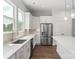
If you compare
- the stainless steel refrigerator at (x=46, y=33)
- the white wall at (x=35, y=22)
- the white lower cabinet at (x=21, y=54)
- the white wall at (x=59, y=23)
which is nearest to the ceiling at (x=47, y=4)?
the white wall at (x=59, y=23)

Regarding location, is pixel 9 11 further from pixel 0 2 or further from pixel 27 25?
pixel 0 2

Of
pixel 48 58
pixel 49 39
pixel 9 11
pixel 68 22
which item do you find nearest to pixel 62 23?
pixel 68 22

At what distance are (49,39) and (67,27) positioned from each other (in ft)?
5.37

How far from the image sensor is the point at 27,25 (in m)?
7.23

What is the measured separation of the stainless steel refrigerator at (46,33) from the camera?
8.58m

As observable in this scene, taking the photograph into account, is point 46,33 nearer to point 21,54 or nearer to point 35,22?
point 35,22

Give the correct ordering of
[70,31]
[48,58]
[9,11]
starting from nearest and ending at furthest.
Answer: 1. [9,11]
2. [48,58]
3. [70,31]

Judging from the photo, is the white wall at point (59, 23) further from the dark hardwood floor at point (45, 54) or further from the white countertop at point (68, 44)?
the white countertop at point (68, 44)

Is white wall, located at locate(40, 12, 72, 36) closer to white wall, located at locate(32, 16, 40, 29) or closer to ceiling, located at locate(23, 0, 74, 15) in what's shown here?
ceiling, located at locate(23, 0, 74, 15)

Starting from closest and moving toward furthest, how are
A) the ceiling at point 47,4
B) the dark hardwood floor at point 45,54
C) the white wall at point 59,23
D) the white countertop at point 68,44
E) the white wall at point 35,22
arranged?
1. the white countertop at point 68,44
2. the dark hardwood floor at point 45,54
3. the ceiling at point 47,4
4. the white wall at point 59,23
5. the white wall at point 35,22

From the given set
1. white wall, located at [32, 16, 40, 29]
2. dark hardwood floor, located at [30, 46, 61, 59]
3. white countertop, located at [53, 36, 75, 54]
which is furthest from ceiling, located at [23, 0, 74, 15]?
dark hardwood floor, located at [30, 46, 61, 59]
